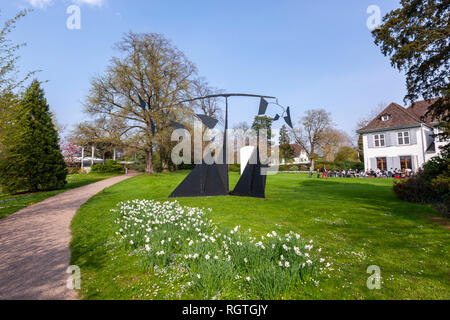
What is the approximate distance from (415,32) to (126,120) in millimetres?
25834

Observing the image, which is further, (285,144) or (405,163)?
(285,144)

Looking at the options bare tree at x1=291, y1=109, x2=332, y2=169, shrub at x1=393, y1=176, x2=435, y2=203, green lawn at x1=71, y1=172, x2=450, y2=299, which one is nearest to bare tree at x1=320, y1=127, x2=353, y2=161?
bare tree at x1=291, y1=109, x2=332, y2=169

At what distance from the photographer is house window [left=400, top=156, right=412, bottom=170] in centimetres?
2520

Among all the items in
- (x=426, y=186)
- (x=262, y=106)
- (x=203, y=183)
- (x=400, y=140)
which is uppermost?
(x=400, y=140)

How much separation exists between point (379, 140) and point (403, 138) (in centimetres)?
238

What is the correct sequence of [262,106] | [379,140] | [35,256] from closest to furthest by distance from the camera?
[35,256]
[262,106]
[379,140]

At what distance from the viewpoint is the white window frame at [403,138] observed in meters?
25.4

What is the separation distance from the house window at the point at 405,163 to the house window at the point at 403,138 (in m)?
1.82

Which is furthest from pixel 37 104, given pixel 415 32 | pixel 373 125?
pixel 373 125

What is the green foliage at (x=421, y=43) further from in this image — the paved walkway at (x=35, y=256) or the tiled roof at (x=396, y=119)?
the tiled roof at (x=396, y=119)

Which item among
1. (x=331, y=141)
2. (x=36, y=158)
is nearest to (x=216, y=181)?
(x=36, y=158)

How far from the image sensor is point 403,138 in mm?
25750

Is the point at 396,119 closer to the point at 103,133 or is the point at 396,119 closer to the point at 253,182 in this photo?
the point at 253,182
